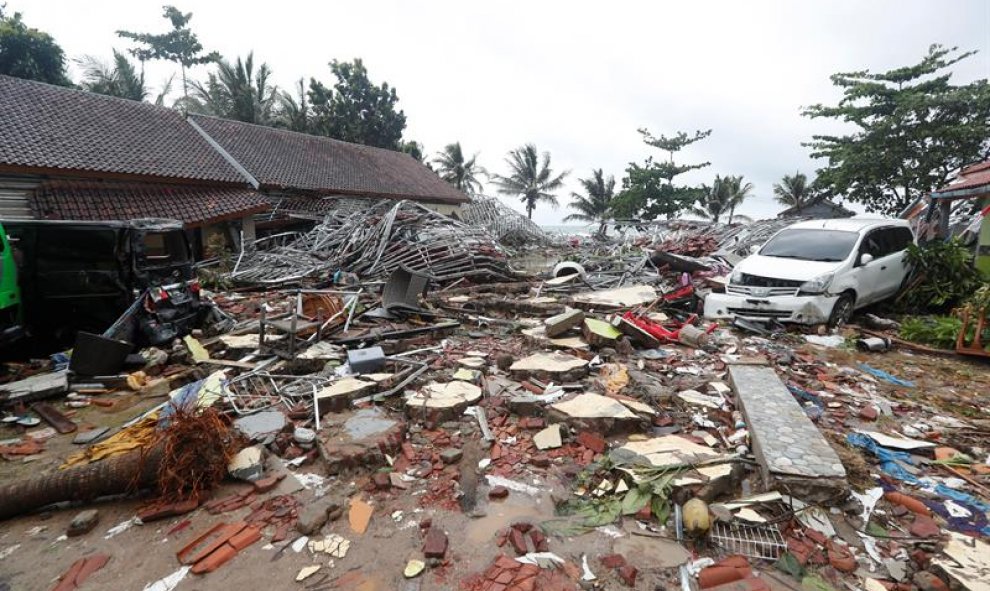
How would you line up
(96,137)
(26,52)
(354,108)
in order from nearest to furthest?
1. (96,137)
2. (26,52)
3. (354,108)

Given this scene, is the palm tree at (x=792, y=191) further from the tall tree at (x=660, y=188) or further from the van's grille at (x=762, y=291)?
the van's grille at (x=762, y=291)

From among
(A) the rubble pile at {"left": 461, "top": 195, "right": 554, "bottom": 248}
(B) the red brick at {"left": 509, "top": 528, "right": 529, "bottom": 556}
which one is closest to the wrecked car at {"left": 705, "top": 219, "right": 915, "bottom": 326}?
(B) the red brick at {"left": 509, "top": 528, "right": 529, "bottom": 556}

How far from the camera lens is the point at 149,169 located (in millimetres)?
14414

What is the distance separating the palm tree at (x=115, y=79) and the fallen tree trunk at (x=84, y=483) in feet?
110

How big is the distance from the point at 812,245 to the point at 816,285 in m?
1.33

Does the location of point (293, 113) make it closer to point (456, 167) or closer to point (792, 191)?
point (456, 167)

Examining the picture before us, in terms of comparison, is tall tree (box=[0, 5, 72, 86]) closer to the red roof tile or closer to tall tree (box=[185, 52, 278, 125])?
tall tree (box=[185, 52, 278, 125])

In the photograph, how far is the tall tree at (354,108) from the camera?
1217 inches

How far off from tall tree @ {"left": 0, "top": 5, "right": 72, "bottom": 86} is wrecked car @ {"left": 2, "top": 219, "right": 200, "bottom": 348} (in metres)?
24.6

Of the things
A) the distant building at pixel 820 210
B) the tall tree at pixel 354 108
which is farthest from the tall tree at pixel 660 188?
the tall tree at pixel 354 108

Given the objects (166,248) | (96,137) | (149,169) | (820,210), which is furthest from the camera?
(820,210)

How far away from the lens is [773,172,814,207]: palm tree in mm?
33125

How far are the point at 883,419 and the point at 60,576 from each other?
622 centimetres

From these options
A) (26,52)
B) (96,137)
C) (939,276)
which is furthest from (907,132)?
(26,52)
